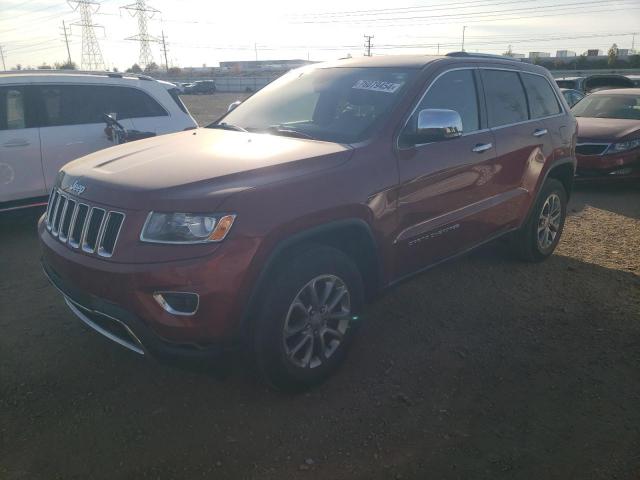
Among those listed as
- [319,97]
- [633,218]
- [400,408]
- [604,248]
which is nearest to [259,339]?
[400,408]

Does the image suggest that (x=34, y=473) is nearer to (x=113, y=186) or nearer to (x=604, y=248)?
(x=113, y=186)

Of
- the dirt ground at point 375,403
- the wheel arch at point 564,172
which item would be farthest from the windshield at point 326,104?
the wheel arch at point 564,172

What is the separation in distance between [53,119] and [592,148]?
8041 millimetres

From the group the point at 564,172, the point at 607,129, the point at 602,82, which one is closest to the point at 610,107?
the point at 607,129

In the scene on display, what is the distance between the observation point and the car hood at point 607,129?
8516 mm

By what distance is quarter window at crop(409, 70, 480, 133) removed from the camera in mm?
3725

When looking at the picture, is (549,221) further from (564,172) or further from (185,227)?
(185,227)

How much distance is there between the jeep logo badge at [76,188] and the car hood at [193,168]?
0.07 ft

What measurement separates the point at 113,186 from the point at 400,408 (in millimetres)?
2021

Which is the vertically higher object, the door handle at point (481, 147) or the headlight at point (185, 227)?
the door handle at point (481, 147)

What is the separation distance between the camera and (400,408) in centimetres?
301

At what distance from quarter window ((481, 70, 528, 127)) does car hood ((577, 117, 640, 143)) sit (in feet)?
15.2

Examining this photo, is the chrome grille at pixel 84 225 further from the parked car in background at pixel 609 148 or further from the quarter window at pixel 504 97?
the parked car in background at pixel 609 148

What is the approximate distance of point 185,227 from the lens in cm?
253
